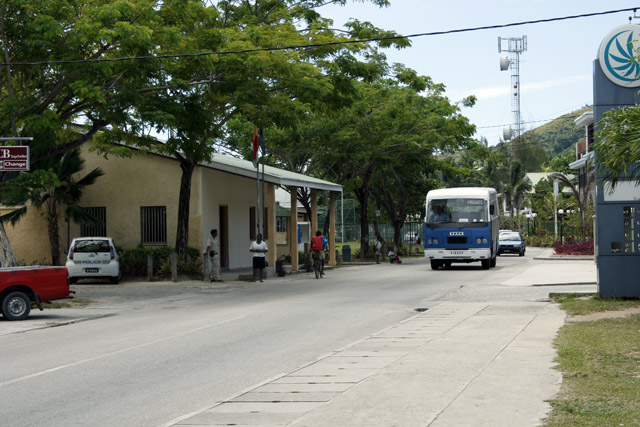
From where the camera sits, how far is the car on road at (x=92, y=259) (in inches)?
1058

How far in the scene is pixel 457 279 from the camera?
88.1ft

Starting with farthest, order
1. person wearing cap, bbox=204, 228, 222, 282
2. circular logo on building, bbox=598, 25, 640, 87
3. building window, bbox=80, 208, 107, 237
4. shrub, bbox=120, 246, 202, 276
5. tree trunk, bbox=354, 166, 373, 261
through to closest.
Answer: tree trunk, bbox=354, 166, 373, 261
building window, bbox=80, 208, 107, 237
shrub, bbox=120, 246, 202, 276
person wearing cap, bbox=204, 228, 222, 282
circular logo on building, bbox=598, 25, 640, 87

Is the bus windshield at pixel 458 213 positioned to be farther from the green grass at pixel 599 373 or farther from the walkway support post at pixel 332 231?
the green grass at pixel 599 373

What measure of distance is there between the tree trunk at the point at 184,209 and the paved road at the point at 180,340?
126 inches

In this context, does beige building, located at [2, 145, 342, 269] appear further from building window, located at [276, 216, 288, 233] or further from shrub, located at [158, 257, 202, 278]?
building window, located at [276, 216, 288, 233]

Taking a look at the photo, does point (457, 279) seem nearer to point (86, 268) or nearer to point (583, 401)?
point (86, 268)

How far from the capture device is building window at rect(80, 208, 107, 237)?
3125 cm

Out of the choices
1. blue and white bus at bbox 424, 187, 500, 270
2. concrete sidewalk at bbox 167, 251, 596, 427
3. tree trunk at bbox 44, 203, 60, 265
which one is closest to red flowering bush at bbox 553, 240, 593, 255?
blue and white bus at bbox 424, 187, 500, 270

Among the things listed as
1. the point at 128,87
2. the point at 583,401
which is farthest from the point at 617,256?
the point at 128,87

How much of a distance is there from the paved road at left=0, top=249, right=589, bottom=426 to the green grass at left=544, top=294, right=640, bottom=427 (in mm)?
3265

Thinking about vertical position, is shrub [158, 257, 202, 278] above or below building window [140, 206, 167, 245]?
below

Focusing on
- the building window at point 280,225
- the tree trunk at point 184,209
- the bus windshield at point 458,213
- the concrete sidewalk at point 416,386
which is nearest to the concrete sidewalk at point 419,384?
the concrete sidewalk at point 416,386

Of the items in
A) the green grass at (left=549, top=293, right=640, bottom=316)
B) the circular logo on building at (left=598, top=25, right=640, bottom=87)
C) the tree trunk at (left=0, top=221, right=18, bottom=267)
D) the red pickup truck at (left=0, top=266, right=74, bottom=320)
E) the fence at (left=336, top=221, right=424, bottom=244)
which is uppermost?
the circular logo on building at (left=598, top=25, right=640, bottom=87)

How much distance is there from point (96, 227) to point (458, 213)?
46.7 ft
